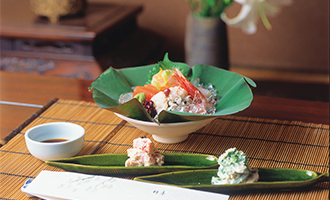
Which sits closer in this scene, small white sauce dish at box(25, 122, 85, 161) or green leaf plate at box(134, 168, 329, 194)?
green leaf plate at box(134, 168, 329, 194)

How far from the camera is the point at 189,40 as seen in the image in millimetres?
2375

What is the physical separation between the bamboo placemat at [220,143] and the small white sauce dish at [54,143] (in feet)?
0.14

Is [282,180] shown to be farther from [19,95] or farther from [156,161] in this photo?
[19,95]

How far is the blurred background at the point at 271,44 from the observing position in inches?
113

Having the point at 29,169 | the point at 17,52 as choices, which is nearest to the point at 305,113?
the point at 29,169

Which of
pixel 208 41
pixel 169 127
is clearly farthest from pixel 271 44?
pixel 169 127

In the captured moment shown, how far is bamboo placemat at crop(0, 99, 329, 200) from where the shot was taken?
94 cm

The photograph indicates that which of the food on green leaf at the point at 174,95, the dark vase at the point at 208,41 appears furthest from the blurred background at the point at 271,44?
the food on green leaf at the point at 174,95

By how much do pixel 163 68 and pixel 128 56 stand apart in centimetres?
154

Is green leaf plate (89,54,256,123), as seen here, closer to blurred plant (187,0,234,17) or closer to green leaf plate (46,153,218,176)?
green leaf plate (46,153,218,176)

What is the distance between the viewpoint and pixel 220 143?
112 centimetres

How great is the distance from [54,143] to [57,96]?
60 centimetres

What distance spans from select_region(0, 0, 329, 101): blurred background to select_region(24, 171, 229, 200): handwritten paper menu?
1.86 meters

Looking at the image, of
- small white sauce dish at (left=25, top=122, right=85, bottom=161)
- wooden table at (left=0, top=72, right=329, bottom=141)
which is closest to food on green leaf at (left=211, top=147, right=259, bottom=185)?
small white sauce dish at (left=25, top=122, right=85, bottom=161)
